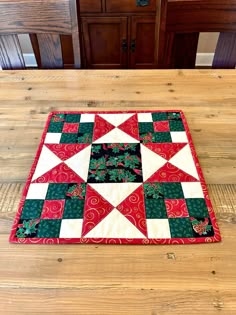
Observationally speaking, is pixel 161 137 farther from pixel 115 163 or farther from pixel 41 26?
pixel 41 26

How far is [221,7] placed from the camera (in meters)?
1.09

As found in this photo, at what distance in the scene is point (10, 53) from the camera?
3.91 ft

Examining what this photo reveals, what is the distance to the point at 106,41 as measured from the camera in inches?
87.5

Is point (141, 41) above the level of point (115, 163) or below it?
below

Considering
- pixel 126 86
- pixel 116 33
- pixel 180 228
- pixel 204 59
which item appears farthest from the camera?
pixel 204 59

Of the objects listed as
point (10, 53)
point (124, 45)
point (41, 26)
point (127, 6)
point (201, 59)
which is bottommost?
point (201, 59)

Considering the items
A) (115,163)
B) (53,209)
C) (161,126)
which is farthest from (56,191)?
(161,126)

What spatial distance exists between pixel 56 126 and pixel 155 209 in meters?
0.44

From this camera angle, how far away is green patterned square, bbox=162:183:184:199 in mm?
669

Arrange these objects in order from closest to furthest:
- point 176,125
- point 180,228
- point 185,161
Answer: point 180,228 < point 185,161 < point 176,125

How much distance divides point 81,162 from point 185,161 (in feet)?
0.94

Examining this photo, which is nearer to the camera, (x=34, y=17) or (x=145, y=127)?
(x=145, y=127)

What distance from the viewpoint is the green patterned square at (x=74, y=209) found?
0.64m

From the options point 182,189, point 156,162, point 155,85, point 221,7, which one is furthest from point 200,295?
point 221,7
